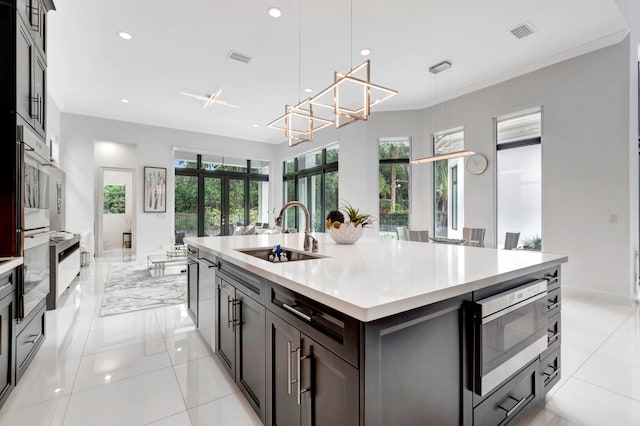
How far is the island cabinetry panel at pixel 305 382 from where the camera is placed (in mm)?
997

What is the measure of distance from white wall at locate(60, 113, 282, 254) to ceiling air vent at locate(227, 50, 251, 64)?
4.54 metres

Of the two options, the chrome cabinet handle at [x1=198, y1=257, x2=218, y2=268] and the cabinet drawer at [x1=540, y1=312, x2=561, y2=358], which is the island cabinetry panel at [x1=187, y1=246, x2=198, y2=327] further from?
the cabinet drawer at [x1=540, y1=312, x2=561, y2=358]

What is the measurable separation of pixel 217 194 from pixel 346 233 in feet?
24.5

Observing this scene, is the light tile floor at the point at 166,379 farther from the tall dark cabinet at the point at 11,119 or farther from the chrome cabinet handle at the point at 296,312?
the tall dark cabinet at the point at 11,119

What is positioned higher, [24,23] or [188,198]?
[24,23]

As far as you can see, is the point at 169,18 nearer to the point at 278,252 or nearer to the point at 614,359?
the point at 278,252

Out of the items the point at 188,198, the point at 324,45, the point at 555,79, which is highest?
the point at 324,45

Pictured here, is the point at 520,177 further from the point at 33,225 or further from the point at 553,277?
the point at 33,225

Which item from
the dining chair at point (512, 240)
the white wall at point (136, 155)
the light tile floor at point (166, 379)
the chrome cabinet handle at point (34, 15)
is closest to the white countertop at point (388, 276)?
the light tile floor at point (166, 379)

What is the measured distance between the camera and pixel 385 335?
3.20 feet

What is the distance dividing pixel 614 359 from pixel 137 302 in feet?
16.0

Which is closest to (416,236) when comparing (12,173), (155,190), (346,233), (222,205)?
(346,233)

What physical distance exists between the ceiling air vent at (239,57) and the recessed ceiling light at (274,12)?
108 cm

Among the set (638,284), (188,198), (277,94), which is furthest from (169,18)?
(638,284)
